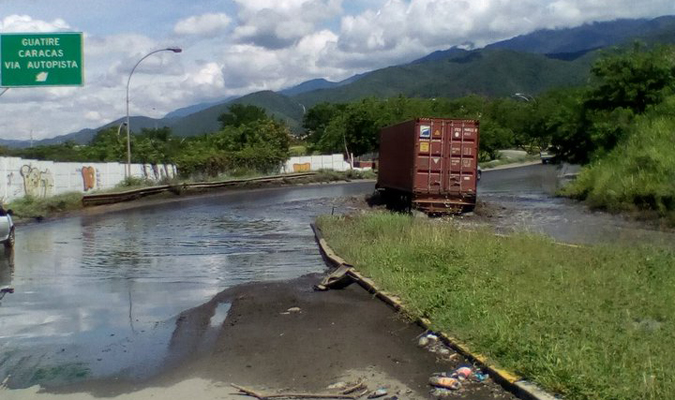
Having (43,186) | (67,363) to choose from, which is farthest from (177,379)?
(43,186)

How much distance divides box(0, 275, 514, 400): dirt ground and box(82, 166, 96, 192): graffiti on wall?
1442 inches

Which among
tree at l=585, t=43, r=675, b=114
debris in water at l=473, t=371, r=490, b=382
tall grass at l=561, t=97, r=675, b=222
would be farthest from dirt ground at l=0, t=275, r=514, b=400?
tree at l=585, t=43, r=675, b=114

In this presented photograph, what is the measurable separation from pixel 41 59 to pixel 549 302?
24022 millimetres

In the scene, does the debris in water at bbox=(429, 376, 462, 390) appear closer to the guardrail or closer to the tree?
the tree

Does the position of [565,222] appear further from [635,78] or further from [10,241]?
[10,241]

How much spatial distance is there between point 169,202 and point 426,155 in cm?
1907

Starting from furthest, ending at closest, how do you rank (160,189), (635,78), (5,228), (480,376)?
(160,189) < (635,78) < (5,228) < (480,376)

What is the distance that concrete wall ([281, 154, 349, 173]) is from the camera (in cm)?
7356

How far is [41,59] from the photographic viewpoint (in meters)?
28.0

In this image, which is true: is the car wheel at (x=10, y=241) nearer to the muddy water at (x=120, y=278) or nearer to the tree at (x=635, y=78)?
the muddy water at (x=120, y=278)

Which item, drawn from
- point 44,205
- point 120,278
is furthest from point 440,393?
point 44,205

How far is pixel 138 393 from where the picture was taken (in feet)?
24.0

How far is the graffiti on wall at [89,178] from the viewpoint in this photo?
150ft

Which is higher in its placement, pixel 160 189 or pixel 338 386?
pixel 338 386
